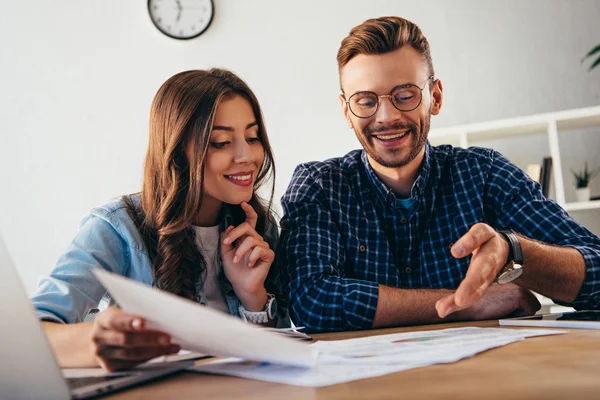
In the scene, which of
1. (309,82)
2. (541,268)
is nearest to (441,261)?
(541,268)

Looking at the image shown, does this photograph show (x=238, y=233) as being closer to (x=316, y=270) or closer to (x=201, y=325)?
(x=316, y=270)

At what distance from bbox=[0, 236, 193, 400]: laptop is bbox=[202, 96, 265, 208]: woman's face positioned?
1049 mm

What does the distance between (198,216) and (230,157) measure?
20 cm

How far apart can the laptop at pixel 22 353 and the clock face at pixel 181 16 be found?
3.12 metres

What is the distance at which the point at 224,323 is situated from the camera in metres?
0.48

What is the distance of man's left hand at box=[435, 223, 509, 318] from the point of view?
905 millimetres

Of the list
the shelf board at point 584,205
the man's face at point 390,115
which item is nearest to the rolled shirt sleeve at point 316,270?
the man's face at point 390,115

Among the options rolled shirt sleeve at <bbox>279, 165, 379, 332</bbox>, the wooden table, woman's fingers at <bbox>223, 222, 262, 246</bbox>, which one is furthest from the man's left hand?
woman's fingers at <bbox>223, 222, 262, 246</bbox>

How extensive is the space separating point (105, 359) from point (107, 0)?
125 inches

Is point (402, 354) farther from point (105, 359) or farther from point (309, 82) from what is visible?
point (309, 82)

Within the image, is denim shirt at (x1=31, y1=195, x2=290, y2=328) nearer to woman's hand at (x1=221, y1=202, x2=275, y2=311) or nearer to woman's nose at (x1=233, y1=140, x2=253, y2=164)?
woman's hand at (x1=221, y1=202, x2=275, y2=311)

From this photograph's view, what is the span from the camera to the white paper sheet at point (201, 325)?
1.54ft

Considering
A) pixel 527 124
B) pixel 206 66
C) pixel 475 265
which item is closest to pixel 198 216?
pixel 475 265

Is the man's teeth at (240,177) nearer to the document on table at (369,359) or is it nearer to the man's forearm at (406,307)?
the man's forearm at (406,307)
